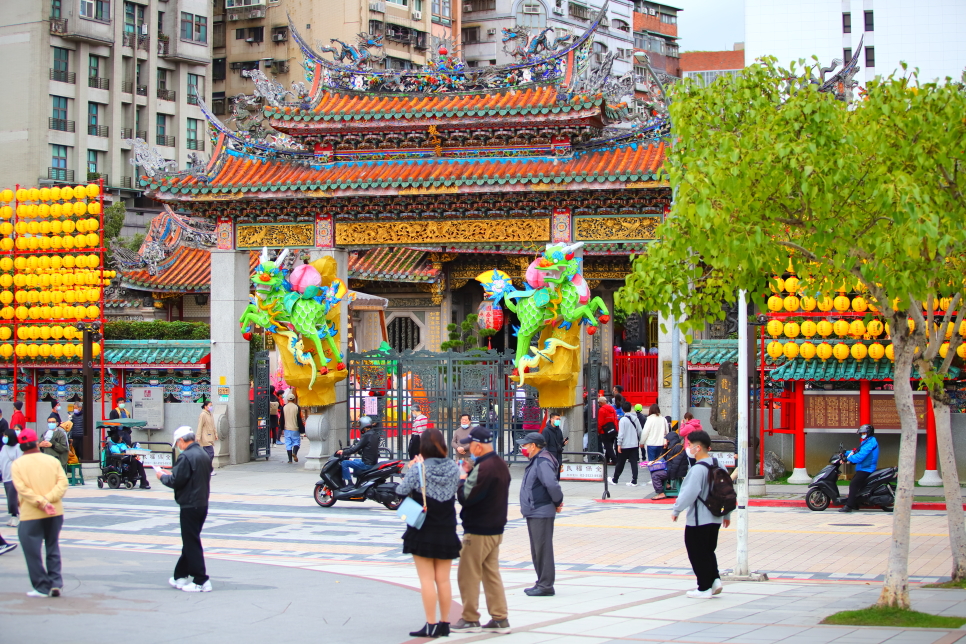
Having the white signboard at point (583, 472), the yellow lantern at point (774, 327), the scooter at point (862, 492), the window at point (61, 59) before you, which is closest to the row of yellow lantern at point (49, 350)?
the white signboard at point (583, 472)

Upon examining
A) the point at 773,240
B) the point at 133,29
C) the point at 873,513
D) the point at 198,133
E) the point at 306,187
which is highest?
the point at 133,29

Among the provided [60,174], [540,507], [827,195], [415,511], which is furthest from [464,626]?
[60,174]

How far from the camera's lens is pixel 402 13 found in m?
62.4

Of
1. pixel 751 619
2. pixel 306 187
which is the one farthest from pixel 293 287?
pixel 751 619

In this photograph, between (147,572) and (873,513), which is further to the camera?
(873,513)

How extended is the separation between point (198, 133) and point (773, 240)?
173 feet

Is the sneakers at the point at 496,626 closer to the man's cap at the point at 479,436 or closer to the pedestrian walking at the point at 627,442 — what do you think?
the man's cap at the point at 479,436

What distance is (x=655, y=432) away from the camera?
2123 centimetres

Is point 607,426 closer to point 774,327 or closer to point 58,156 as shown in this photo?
point 774,327

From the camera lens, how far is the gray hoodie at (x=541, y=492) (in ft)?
36.3

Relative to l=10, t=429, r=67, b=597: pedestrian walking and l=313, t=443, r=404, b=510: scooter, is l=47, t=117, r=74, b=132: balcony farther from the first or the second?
l=10, t=429, r=67, b=597: pedestrian walking

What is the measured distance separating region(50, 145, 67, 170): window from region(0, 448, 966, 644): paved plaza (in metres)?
37.5

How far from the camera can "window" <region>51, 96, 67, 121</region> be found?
53.3 m

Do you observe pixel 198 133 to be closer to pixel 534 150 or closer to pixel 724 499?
pixel 534 150
